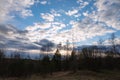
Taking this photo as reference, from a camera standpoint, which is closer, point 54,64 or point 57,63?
point 54,64

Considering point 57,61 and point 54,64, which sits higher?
point 57,61

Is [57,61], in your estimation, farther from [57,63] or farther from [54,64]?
[54,64]

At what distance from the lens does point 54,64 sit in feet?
257

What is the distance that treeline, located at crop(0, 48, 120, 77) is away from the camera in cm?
6197

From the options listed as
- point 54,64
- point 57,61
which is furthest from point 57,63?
point 54,64

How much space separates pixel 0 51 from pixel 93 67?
38.1m

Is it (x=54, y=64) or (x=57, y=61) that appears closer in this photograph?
(x=54, y=64)

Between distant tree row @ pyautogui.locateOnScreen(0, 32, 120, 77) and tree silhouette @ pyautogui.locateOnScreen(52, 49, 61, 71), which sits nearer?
distant tree row @ pyautogui.locateOnScreen(0, 32, 120, 77)

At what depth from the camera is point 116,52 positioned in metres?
98.8

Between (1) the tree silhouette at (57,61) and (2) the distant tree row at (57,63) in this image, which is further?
(1) the tree silhouette at (57,61)

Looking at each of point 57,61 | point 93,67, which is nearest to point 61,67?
point 57,61

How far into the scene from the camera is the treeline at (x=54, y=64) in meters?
62.0

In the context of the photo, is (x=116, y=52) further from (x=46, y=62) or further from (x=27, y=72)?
(x=27, y=72)

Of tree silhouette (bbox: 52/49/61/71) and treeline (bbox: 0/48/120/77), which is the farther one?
tree silhouette (bbox: 52/49/61/71)
